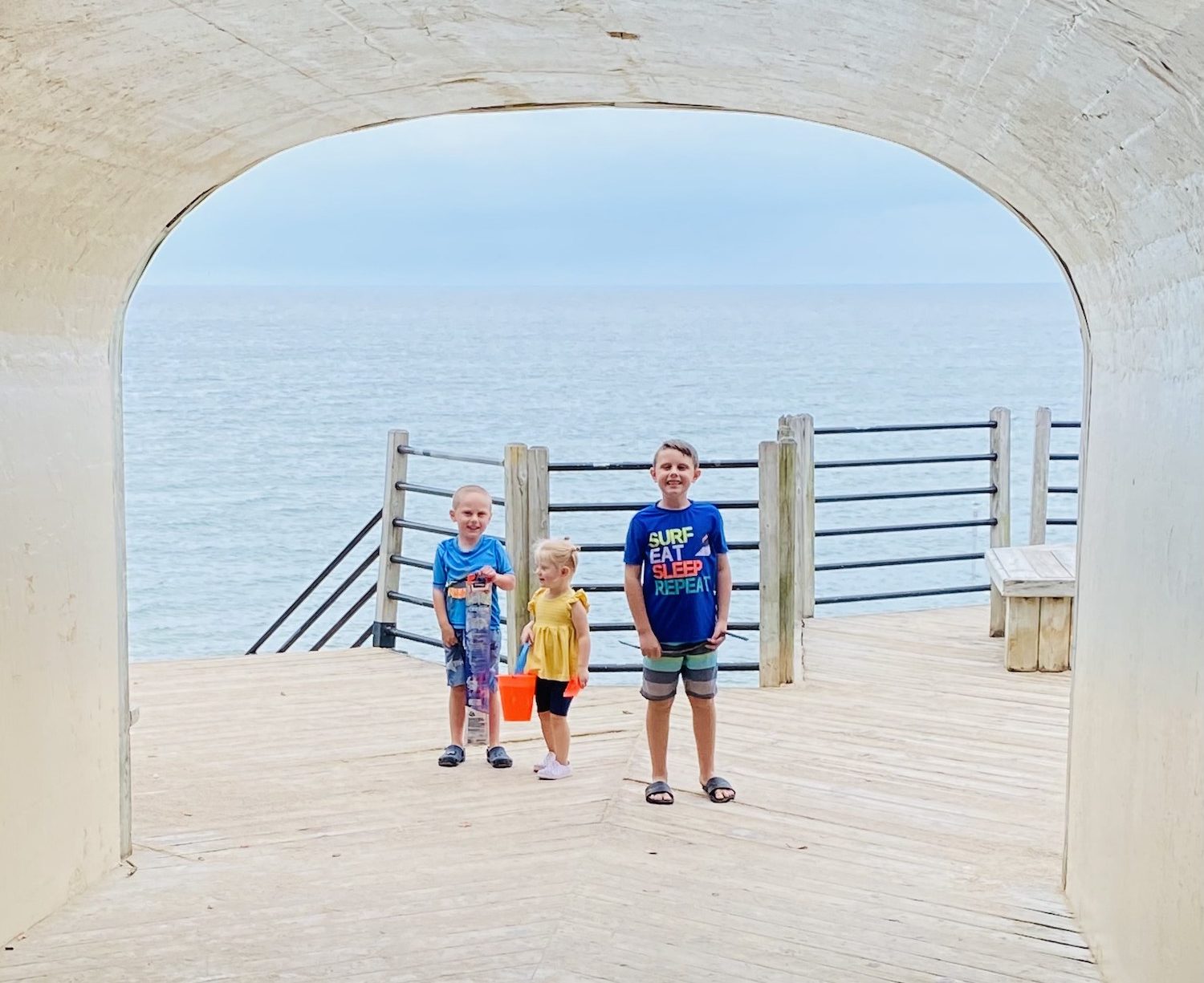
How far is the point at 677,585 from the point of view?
478 centimetres

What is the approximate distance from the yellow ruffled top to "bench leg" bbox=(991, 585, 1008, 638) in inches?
129

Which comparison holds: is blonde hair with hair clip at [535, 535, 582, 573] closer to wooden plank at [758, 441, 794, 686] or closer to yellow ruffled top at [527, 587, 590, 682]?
yellow ruffled top at [527, 587, 590, 682]

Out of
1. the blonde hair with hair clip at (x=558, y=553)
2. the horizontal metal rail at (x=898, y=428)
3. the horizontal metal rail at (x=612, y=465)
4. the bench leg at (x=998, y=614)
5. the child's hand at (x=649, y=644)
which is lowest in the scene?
the bench leg at (x=998, y=614)

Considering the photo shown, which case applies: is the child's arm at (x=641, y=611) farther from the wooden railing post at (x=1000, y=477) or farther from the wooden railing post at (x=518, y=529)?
the wooden railing post at (x=1000, y=477)

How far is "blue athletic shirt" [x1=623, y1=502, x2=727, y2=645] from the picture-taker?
4773 millimetres

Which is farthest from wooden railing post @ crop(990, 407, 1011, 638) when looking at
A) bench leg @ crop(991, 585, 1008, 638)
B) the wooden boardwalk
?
the wooden boardwalk

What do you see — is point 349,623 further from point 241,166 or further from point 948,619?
point 241,166

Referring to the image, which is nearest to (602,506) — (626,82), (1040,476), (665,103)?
(1040,476)

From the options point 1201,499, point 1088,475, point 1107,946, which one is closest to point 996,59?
point 1201,499

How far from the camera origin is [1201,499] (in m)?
2.74

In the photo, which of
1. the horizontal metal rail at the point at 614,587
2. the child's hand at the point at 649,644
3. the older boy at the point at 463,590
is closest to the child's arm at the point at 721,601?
the child's hand at the point at 649,644

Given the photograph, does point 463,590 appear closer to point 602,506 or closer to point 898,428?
point 602,506

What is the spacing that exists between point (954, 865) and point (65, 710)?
100 inches

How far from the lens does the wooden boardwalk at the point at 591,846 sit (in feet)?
11.7
